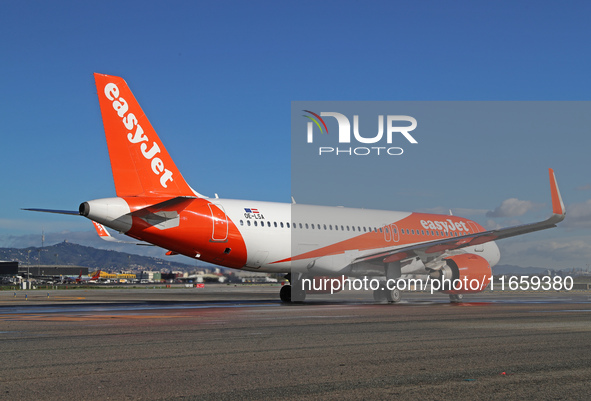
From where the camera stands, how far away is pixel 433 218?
109ft

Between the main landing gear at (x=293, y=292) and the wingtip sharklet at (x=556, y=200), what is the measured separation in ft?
34.8

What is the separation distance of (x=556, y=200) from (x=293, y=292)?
11.2 m

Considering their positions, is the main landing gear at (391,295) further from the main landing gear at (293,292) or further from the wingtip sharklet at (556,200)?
the wingtip sharklet at (556,200)

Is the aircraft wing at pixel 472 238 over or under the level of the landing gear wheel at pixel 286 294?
over

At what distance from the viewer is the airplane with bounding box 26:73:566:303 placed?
70.6 feet

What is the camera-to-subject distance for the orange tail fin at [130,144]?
850 inches

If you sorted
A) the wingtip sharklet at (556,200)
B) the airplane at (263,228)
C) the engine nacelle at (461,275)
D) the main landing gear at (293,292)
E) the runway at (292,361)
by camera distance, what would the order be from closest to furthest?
the runway at (292,361)
the airplane at (263,228)
the wingtip sharklet at (556,200)
the main landing gear at (293,292)
the engine nacelle at (461,275)

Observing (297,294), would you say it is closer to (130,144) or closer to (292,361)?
(130,144)

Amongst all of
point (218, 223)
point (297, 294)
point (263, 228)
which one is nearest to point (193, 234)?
point (218, 223)

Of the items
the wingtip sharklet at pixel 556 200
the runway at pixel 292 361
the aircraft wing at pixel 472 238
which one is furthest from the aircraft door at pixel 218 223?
the wingtip sharklet at pixel 556 200

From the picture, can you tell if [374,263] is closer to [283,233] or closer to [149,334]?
[283,233]

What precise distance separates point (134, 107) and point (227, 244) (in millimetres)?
5891

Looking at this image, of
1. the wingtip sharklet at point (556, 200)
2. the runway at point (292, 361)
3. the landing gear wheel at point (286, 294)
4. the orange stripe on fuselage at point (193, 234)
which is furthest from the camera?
the landing gear wheel at point (286, 294)

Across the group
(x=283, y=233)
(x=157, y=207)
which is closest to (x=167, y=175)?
(x=157, y=207)
